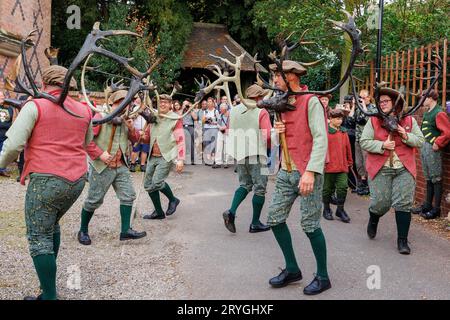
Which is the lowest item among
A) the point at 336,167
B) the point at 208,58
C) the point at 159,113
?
the point at 336,167

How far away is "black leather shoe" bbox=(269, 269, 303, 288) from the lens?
14.8 feet

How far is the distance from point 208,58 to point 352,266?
17.0 meters

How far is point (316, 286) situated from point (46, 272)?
231 cm

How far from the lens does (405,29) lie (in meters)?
12.5

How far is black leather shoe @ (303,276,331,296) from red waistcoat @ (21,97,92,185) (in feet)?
7.27

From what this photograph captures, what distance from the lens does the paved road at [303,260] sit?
4.48m

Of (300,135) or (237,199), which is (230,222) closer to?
(237,199)

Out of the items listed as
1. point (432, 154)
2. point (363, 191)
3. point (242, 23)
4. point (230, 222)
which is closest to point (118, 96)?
point (230, 222)

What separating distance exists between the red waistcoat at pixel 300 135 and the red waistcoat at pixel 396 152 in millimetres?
1669

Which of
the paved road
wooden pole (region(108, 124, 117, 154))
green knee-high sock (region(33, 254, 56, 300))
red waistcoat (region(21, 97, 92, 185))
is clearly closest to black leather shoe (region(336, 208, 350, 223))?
the paved road

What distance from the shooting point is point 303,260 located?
541 centimetres

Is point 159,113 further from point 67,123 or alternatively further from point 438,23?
point 438,23

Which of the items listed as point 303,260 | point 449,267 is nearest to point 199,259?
point 303,260

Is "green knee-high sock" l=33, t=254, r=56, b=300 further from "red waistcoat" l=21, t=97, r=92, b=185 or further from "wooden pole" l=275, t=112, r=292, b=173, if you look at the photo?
"wooden pole" l=275, t=112, r=292, b=173
